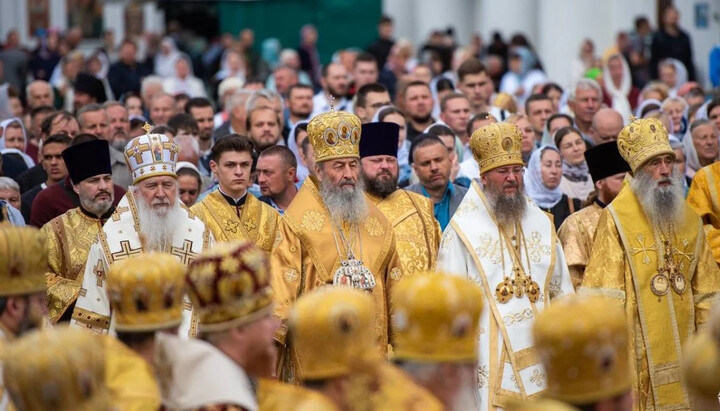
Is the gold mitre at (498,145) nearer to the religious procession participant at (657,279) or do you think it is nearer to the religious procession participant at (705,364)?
the religious procession participant at (657,279)

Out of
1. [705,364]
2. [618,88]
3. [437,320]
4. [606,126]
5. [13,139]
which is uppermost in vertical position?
[618,88]

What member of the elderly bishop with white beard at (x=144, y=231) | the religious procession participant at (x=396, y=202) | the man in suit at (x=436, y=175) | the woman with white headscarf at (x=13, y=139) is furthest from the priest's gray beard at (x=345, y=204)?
the woman with white headscarf at (x=13, y=139)

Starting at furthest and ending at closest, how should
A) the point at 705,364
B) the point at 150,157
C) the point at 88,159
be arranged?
the point at 88,159
the point at 150,157
the point at 705,364

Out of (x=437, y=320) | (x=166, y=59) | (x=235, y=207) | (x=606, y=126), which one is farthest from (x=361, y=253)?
(x=166, y=59)

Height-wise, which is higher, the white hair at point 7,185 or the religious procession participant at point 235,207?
the white hair at point 7,185

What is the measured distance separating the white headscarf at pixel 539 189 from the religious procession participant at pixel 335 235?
2342 mm

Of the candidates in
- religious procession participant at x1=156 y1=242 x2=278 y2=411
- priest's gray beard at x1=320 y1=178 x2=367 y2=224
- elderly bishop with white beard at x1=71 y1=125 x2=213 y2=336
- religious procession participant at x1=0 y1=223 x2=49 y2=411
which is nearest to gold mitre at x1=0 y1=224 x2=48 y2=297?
religious procession participant at x1=0 y1=223 x2=49 y2=411

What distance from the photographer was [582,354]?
457 cm

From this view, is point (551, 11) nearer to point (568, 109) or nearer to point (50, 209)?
point (568, 109)

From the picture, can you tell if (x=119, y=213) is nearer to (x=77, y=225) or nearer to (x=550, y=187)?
(x=77, y=225)

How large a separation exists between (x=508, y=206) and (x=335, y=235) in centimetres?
100

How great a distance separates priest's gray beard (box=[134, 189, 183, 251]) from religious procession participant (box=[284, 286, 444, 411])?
2998 millimetres

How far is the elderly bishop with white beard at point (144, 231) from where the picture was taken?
7.62 metres

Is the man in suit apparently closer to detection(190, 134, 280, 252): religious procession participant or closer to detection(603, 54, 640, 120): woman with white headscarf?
detection(190, 134, 280, 252): religious procession participant
